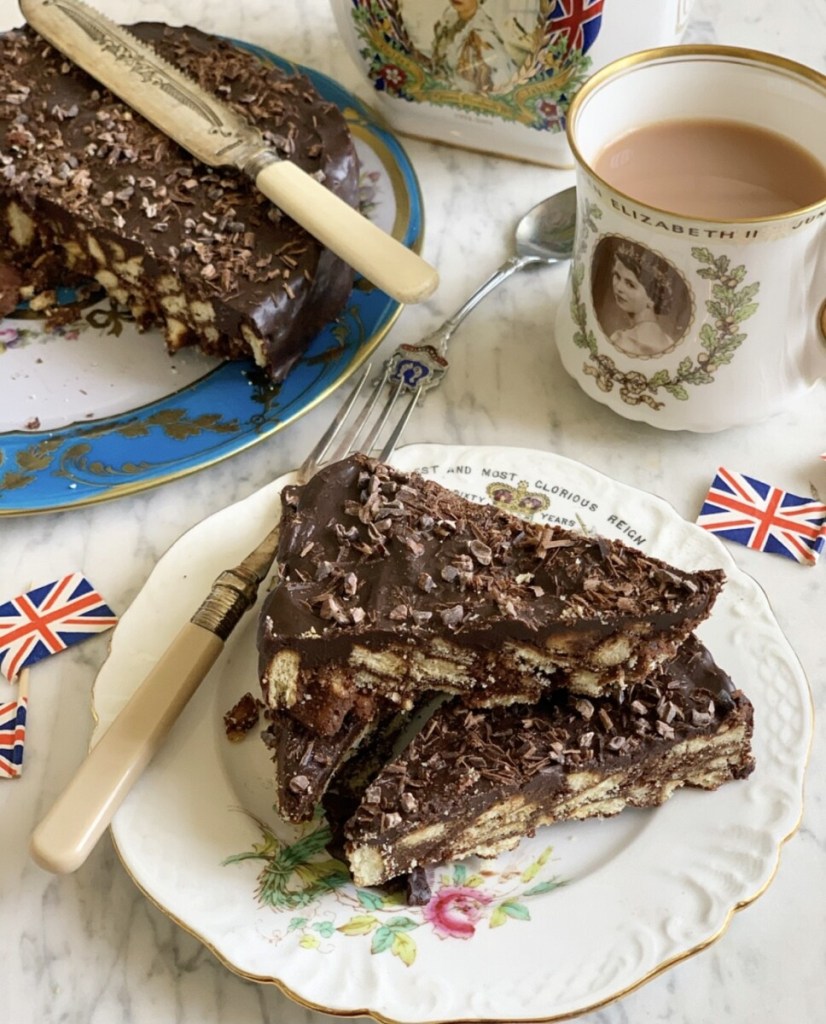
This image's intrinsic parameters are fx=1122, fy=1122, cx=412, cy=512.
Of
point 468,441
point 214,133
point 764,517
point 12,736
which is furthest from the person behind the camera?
point 214,133

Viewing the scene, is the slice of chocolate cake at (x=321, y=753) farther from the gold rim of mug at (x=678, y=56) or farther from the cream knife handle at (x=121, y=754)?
the gold rim of mug at (x=678, y=56)

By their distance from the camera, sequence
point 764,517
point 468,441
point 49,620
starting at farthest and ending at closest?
point 468,441 → point 764,517 → point 49,620

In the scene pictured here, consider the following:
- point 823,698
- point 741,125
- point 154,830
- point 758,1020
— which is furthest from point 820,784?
point 741,125

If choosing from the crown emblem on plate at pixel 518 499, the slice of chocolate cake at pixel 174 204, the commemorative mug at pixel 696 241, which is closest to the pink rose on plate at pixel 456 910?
the crown emblem on plate at pixel 518 499

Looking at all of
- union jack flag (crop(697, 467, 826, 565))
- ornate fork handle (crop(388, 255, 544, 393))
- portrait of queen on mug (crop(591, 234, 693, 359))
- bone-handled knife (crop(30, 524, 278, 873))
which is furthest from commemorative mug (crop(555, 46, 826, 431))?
bone-handled knife (crop(30, 524, 278, 873))

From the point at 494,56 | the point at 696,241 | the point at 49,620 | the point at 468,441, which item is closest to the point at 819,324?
the point at 696,241

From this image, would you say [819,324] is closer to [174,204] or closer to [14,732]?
[174,204]
